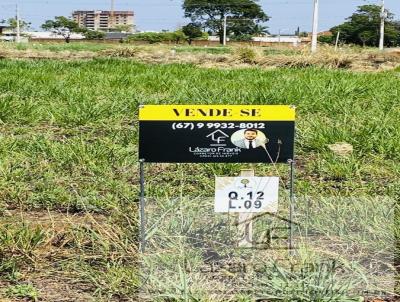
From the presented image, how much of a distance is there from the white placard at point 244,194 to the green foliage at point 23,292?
2.42 ft

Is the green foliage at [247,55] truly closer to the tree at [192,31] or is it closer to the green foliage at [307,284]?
the green foliage at [307,284]

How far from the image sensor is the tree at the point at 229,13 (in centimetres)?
9869

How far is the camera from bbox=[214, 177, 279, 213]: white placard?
2445 millimetres

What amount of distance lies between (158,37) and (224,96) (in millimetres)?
74707

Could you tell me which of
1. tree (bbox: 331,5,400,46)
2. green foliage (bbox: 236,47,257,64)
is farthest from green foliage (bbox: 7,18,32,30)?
green foliage (bbox: 236,47,257,64)

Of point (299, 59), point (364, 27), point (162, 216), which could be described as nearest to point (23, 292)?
point (162, 216)

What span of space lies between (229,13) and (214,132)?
3917 inches

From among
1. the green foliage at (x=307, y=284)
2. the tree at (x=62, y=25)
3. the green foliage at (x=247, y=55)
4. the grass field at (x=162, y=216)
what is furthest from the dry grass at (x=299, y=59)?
the tree at (x=62, y=25)

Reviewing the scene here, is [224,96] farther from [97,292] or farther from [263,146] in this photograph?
[97,292]

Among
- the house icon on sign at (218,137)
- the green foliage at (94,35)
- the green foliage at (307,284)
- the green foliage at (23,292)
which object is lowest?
the green foliage at (23,292)

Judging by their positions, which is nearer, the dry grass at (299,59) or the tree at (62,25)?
the dry grass at (299,59)

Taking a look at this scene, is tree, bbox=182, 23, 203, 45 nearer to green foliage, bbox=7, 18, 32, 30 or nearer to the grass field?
green foliage, bbox=7, 18, 32, 30

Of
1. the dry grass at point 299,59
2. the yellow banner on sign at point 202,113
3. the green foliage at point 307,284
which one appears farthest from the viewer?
the dry grass at point 299,59

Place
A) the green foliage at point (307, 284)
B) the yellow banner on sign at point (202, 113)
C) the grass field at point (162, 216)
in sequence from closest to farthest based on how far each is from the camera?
the green foliage at point (307, 284), the grass field at point (162, 216), the yellow banner on sign at point (202, 113)
